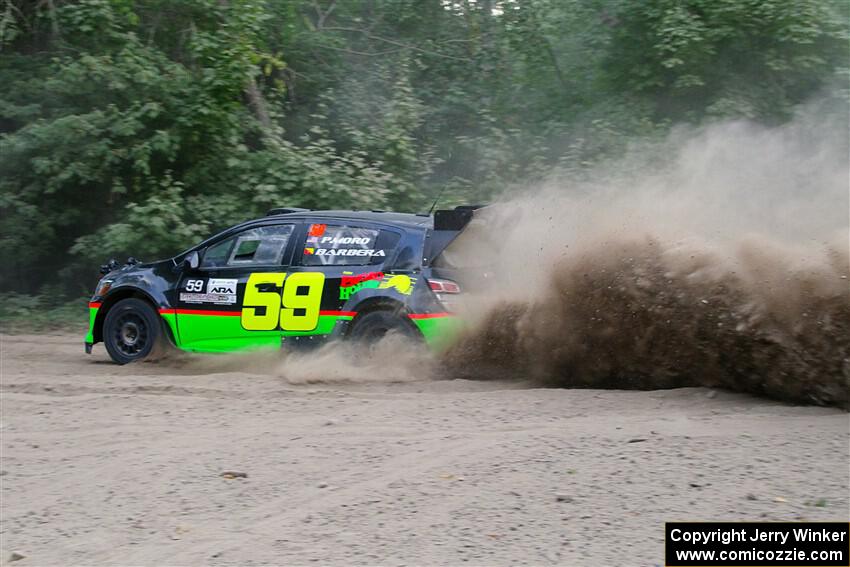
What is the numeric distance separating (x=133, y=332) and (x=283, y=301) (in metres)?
2.06

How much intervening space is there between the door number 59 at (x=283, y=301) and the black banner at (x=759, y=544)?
509 centimetres

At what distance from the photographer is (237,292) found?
9617 mm

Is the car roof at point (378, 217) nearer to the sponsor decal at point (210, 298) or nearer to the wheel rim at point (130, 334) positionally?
→ the sponsor decal at point (210, 298)

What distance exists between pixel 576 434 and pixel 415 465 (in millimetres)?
1215

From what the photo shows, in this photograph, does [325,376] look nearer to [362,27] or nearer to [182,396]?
[182,396]

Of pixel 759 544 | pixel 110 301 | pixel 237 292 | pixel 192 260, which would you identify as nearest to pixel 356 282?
pixel 237 292

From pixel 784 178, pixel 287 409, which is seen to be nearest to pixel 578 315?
pixel 287 409

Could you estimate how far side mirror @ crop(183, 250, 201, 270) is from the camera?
1002 cm

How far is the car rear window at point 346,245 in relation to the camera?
364 inches

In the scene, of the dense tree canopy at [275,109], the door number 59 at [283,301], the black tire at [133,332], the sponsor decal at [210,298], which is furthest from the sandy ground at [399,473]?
the dense tree canopy at [275,109]

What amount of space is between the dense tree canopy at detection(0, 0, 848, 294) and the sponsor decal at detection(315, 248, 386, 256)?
5.28 metres

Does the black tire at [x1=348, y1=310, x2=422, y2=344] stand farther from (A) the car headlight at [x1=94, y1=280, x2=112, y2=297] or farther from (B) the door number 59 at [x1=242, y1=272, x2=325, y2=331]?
(A) the car headlight at [x1=94, y1=280, x2=112, y2=297]

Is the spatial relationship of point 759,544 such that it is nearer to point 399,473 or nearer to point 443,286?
point 399,473

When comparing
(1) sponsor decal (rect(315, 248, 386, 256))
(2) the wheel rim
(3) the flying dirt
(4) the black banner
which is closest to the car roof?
(1) sponsor decal (rect(315, 248, 386, 256))
